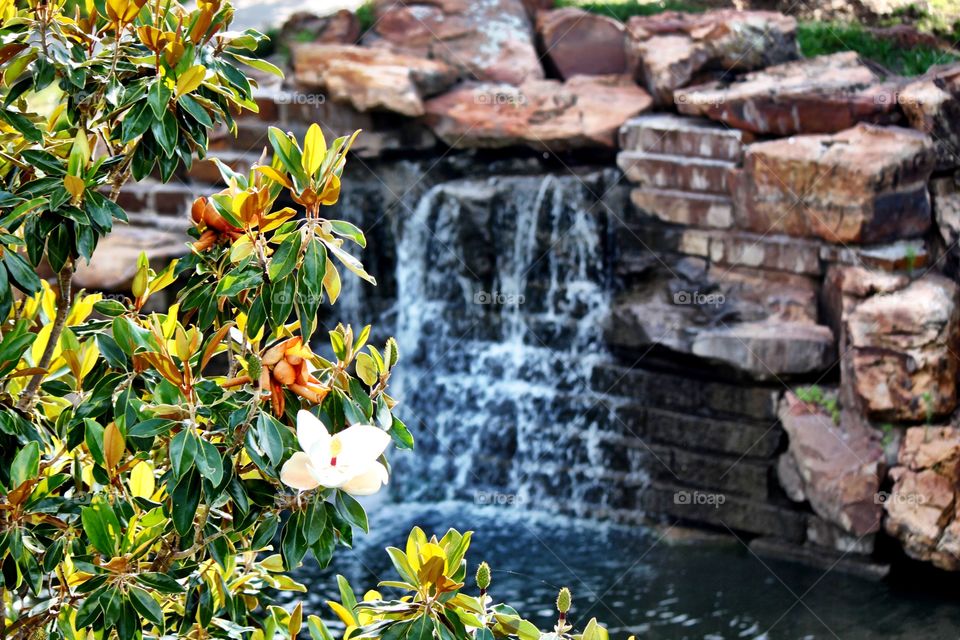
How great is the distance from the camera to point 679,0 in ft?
30.7

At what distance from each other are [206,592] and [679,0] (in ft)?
26.2

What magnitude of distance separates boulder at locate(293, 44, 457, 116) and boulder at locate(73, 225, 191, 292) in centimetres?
163

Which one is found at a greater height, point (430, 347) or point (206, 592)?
point (206, 592)

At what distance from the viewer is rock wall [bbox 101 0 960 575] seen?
668cm

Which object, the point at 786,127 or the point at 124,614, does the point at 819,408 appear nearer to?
the point at 786,127

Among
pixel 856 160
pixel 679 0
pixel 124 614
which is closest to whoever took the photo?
pixel 124 614

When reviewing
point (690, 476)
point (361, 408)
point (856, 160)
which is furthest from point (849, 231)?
point (361, 408)

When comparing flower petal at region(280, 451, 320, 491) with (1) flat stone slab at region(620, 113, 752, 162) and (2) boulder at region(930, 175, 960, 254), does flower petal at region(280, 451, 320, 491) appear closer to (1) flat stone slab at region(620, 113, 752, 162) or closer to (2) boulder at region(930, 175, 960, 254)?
(2) boulder at region(930, 175, 960, 254)

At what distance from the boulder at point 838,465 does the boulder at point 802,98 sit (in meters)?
1.86

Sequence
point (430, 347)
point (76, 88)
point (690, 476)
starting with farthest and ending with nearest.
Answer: point (430, 347), point (690, 476), point (76, 88)

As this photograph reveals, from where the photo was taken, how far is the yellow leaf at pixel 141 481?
7.61 feet

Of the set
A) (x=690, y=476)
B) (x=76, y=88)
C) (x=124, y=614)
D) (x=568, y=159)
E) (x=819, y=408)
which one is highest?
(x=76, y=88)

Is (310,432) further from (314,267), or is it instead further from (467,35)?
(467,35)

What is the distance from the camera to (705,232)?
762cm
